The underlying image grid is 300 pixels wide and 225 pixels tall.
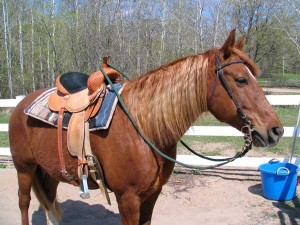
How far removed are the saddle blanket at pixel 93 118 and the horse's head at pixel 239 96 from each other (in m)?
0.70

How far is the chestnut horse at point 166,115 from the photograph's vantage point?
182cm

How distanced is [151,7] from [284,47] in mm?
14755

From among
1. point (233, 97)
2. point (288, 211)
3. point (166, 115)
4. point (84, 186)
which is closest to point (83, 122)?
point (84, 186)

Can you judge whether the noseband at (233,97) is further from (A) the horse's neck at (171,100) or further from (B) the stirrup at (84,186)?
(B) the stirrup at (84,186)

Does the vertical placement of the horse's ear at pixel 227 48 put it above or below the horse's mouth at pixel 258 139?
above

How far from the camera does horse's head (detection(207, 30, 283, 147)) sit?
1783 mm

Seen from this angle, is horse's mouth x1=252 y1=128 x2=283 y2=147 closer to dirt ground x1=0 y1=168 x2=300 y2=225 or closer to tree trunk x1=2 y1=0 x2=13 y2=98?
dirt ground x1=0 y1=168 x2=300 y2=225

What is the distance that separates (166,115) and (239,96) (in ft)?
1.63

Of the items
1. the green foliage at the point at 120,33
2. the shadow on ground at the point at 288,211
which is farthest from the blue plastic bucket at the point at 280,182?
the green foliage at the point at 120,33

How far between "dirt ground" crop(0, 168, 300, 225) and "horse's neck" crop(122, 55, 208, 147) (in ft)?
6.06

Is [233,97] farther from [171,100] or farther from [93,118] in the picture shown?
[93,118]

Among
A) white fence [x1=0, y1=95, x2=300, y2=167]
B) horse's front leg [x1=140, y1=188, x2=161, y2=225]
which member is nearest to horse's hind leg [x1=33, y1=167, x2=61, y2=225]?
horse's front leg [x1=140, y1=188, x2=161, y2=225]

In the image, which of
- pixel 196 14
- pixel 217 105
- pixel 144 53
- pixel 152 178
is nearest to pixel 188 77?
pixel 217 105

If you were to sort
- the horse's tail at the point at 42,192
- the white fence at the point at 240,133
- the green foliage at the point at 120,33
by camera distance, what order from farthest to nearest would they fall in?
the green foliage at the point at 120,33 → the white fence at the point at 240,133 → the horse's tail at the point at 42,192
